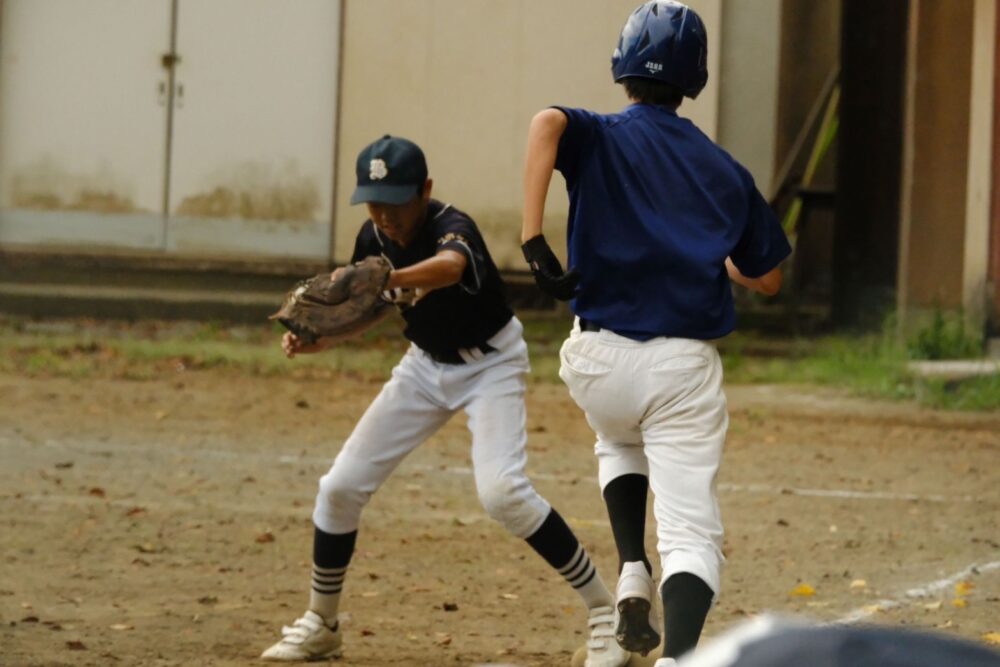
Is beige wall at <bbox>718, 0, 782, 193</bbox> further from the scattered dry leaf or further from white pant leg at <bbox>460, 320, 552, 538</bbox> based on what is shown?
white pant leg at <bbox>460, 320, 552, 538</bbox>

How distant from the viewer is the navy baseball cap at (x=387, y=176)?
5.43m

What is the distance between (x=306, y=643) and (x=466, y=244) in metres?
1.39

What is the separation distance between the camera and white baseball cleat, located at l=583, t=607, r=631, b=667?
5402 millimetres

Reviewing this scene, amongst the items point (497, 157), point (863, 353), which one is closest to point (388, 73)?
point (497, 157)

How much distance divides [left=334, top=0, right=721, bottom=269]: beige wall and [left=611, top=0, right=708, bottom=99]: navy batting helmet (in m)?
9.95

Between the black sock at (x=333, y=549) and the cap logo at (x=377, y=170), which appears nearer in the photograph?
the cap logo at (x=377, y=170)

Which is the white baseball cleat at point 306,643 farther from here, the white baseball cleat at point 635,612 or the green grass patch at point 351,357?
the green grass patch at point 351,357

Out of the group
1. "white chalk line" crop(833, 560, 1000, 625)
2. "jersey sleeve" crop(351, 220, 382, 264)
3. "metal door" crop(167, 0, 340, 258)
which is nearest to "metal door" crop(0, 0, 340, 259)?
"metal door" crop(167, 0, 340, 258)

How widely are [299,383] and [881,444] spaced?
13.4 ft

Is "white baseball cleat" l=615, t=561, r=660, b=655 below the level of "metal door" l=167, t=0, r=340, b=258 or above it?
below

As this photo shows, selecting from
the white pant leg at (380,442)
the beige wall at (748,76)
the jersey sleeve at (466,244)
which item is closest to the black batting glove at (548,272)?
the jersey sleeve at (466,244)

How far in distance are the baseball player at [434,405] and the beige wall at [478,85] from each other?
912 cm

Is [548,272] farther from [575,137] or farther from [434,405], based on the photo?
[434,405]

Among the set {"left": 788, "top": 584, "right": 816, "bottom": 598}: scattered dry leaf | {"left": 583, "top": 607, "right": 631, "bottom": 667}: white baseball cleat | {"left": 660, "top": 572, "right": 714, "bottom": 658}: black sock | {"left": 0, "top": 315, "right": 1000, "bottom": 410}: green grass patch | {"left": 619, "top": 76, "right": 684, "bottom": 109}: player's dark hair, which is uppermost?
{"left": 619, "top": 76, "right": 684, "bottom": 109}: player's dark hair
